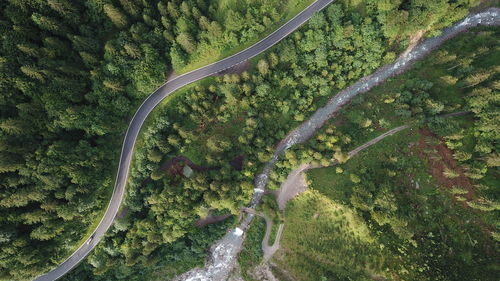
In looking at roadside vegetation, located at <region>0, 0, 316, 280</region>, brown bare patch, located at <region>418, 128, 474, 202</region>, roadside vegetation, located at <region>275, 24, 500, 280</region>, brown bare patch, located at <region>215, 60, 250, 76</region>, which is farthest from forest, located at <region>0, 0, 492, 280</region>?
brown bare patch, located at <region>418, 128, 474, 202</region>

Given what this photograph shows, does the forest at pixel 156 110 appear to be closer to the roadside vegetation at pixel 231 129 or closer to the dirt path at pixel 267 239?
the roadside vegetation at pixel 231 129

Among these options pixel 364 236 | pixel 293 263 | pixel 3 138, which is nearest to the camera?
pixel 3 138

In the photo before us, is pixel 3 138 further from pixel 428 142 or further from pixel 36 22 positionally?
pixel 428 142

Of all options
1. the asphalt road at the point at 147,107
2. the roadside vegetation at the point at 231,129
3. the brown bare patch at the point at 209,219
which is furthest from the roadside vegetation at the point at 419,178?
the asphalt road at the point at 147,107

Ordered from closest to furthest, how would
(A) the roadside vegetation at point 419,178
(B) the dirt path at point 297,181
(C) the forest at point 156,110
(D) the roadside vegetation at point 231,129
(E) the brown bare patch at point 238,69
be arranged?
(C) the forest at point 156,110, (A) the roadside vegetation at point 419,178, (D) the roadside vegetation at point 231,129, (E) the brown bare patch at point 238,69, (B) the dirt path at point 297,181

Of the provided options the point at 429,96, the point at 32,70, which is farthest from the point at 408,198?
the point at 32,70

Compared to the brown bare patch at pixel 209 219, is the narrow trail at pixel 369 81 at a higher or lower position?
higher

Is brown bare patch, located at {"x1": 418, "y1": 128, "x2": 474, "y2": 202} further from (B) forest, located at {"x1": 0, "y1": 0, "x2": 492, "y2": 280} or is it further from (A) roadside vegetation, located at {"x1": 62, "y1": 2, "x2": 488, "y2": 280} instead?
(A) roadside vegetation, located at {"x1": 62, "y1": 2, "x2": 488, "y2": 280}
